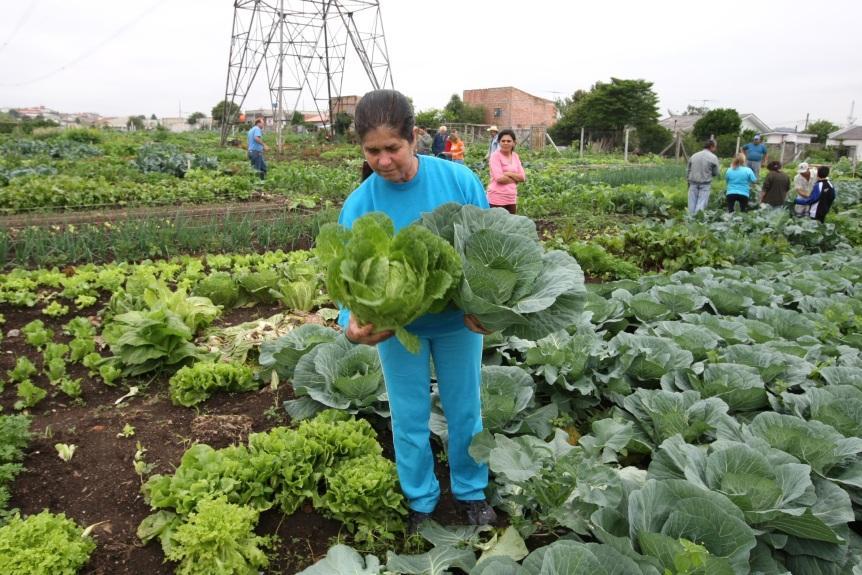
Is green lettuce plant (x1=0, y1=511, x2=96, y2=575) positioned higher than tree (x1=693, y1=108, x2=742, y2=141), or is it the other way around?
tree (x1=693, y1=108, x2=742, y2=141)

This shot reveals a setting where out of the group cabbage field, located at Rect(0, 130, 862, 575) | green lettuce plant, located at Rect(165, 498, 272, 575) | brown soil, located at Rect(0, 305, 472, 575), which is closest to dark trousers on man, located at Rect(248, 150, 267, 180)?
cabbage field, located at Rect(0, 130, 862, 575)

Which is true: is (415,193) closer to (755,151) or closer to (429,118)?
(755,151)

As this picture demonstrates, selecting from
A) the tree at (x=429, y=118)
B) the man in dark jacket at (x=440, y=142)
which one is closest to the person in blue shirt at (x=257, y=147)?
the man in dark jacket at (x=440, y=142)

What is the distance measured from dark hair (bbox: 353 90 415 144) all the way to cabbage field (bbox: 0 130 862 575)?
32cm

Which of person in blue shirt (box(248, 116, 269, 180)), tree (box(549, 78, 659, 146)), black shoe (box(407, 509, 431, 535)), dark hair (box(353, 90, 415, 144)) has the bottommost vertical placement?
black shoe (box(407, 509, 431, 535))

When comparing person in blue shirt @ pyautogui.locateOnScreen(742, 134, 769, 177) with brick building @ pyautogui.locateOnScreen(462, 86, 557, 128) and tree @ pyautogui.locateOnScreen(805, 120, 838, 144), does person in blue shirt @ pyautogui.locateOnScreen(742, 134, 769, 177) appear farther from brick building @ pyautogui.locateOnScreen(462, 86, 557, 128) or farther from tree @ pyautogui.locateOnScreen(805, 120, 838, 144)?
tree @ pyautogui.locateOnScreen(805, 120, 838, 144)

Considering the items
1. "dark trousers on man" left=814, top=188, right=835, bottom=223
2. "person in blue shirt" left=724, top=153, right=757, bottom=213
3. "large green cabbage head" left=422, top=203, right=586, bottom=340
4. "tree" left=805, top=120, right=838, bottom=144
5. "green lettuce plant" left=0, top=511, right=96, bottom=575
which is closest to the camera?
"large green cabbage head" left=422, top=203, right=586, bottom=340

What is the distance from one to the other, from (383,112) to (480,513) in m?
1.64

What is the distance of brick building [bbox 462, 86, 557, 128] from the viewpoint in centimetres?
5053

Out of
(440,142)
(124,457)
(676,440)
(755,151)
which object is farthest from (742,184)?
(124,457)

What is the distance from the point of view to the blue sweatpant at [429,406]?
2039mm

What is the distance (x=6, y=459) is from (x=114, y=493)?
1.80ft

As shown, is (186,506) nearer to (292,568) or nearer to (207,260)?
(292,568)

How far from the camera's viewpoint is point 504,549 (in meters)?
2.07
